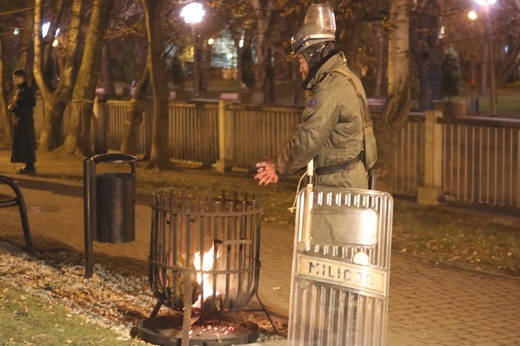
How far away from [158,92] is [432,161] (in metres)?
6.84

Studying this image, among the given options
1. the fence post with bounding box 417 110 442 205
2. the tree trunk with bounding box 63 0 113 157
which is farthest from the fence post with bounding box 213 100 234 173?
the fence post with bounding box 417 110 442 205

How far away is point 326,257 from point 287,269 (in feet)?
13.4

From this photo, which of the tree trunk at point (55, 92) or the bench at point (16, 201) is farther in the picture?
the tree trunk at point (55, 92)

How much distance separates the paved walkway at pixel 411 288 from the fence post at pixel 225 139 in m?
5.93

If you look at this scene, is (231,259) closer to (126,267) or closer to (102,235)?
(102,235)

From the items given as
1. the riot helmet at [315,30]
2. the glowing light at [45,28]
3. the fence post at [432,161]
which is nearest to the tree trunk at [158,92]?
the fence post at [432,161]

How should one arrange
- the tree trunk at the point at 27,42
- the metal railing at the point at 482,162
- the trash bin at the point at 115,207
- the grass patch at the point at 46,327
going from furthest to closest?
the tree trunk at the point at 27,42, the metal railing at the point at 482,162, the trash bin at the point at 115,207, the grass patch at the point at 46,327

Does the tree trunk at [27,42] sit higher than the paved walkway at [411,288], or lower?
higher

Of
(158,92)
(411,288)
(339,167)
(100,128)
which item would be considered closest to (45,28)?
(100,128)

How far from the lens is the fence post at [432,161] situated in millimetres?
13953

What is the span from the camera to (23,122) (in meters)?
17.8

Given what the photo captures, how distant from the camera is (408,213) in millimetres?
13211

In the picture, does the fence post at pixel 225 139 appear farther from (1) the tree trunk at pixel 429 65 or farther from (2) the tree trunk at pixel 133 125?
(1) the tree trunk at pixel 429 65

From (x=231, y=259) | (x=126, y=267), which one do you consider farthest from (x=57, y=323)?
(x=126, y=267)
